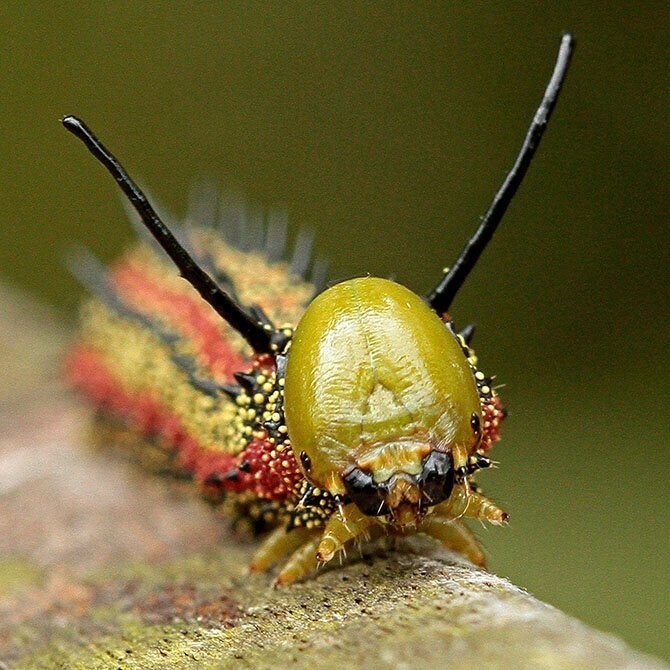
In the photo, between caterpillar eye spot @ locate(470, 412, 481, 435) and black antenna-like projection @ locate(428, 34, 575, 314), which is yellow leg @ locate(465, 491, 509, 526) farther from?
black antenna-like projection @ locate(428, 34, 575, 314)

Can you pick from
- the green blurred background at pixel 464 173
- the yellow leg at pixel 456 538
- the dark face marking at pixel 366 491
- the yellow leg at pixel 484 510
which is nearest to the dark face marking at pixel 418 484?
the dark face marking at pixel 366 491

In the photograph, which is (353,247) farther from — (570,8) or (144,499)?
(144,499)

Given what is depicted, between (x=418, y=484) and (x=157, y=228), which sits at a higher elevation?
(x=157, y=228)

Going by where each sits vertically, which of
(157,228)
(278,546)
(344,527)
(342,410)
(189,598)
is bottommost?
(189,598)

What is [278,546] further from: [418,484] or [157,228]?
[157,228]

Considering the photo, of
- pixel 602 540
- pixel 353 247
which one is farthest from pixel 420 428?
pixel 353 247

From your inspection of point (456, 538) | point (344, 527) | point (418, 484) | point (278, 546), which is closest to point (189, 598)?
point (278, 546)

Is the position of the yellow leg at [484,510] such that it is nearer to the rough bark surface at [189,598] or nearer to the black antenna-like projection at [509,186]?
the rough bark surface at [189,598]
